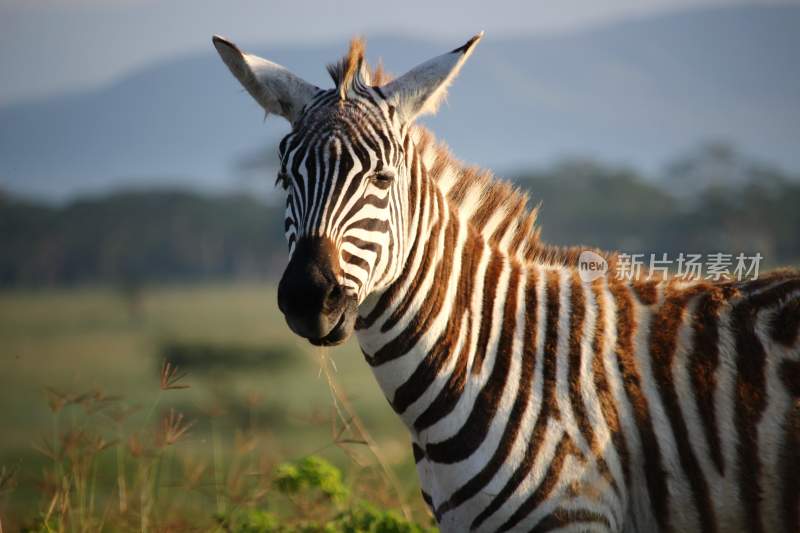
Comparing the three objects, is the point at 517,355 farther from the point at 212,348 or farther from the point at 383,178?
the point at 212,348

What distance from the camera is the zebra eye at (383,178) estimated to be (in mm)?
4016

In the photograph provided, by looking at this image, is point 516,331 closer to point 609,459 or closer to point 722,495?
point 609,459

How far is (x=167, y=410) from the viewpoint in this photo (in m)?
11.2

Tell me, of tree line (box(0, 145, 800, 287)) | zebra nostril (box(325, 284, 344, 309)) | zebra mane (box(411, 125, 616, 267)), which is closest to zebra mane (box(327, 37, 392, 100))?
zebra mane (box(411, 125, 616, 267))

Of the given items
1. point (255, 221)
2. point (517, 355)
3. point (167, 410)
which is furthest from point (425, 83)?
point (255, 221)

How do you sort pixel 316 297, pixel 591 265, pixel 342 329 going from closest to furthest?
pixel 316 297
pixel 342 329
pixel 591 265

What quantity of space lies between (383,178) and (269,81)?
2.44 feet

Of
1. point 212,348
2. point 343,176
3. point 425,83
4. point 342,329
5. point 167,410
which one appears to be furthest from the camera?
point 212,348

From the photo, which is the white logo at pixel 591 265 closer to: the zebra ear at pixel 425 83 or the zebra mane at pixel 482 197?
the zebra mane at pixel 482 197

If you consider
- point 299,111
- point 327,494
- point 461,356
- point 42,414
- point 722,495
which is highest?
point 299,111

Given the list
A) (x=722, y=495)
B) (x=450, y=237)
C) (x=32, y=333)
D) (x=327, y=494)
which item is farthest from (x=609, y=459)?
(x=32, y=333)

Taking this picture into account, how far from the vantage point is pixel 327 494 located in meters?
5.96

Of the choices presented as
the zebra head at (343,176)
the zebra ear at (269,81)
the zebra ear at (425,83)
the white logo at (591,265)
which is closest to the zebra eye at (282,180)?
the zebra head at (343,176)

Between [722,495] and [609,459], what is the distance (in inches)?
21.9
